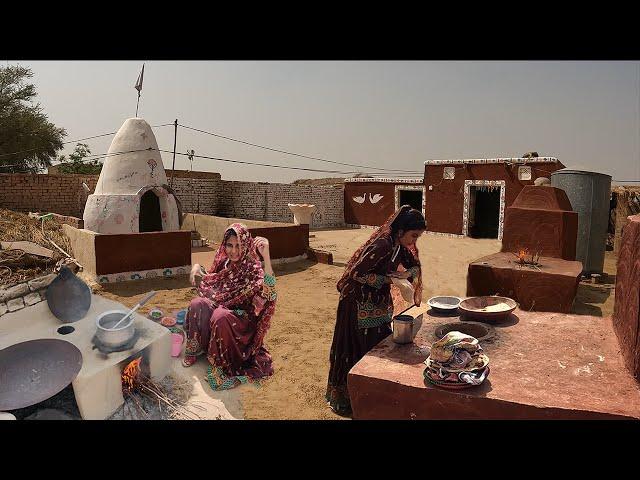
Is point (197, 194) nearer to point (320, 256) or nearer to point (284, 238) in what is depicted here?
point (284, 238)

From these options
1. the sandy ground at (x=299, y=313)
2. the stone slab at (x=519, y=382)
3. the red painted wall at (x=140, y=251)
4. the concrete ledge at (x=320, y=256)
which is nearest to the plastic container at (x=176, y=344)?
the sandy ground at (x=299, y=313)

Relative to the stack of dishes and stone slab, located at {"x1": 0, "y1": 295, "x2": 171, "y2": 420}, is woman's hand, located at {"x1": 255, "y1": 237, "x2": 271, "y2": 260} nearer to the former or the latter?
stone slab, located at {"x1": 0, "y1": 295, "x2": 171, "y2": 420}

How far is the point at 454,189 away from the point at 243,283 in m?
12.5

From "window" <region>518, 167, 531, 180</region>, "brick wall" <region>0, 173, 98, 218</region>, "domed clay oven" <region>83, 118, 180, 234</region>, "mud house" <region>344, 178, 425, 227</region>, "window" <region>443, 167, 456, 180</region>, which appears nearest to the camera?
"domed clay oven" <region>83, 118, 180, 234</region>

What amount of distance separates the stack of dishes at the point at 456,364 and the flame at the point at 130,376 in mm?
2226

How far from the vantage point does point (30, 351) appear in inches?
115

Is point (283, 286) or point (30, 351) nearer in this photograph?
point (30, 351)

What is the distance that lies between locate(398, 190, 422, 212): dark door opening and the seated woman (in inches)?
539

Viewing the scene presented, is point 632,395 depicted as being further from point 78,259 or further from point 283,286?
point 78,259

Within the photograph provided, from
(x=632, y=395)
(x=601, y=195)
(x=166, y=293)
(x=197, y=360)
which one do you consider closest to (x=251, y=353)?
(x=197, y=360)

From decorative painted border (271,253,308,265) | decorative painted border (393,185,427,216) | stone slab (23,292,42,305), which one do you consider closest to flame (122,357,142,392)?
stone slab (23,292,42,305)

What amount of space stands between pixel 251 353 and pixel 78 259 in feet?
18.6

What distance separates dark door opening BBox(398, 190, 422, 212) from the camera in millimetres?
16922

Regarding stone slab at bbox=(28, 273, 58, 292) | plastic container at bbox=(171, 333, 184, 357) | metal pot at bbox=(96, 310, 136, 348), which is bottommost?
plastic container at bbox=(171, 333, 184, 357)
